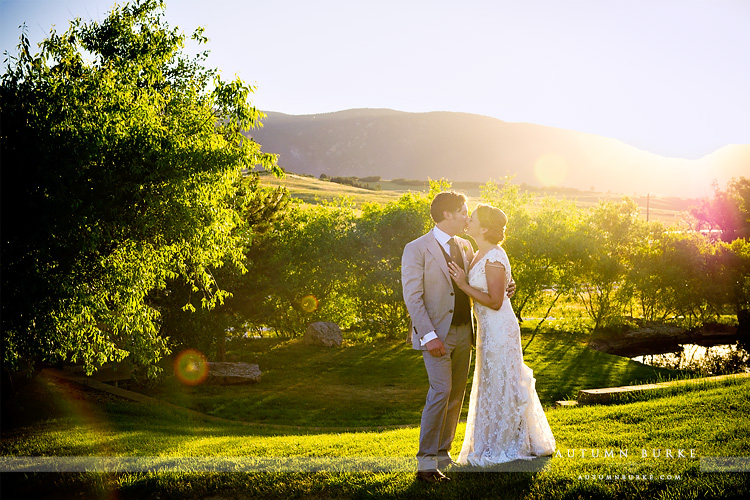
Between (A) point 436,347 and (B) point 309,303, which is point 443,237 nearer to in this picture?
(A) point 436,347

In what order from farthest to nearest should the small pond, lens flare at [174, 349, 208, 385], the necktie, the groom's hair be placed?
1. the small pond
2. lens flare at [174, 349, 208, 385]
3. the necktie
4. the groom's hair

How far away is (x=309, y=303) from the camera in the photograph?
31.2m

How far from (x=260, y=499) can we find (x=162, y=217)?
5.66 meters

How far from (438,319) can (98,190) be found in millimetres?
6374

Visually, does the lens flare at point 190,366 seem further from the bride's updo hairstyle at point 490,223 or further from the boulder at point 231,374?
the bride's updo hairstyle at point 490,223

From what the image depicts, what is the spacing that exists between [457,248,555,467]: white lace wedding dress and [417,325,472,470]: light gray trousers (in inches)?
12.9

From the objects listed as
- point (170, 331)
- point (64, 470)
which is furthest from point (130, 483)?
point (170, 331)

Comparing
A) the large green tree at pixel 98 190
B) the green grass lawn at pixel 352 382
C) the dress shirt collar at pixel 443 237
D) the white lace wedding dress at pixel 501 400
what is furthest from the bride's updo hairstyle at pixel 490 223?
the green grass lawn at pixel 352 382

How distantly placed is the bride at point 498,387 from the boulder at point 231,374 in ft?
51.6

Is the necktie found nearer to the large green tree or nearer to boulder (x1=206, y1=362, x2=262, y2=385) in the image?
the large green tree

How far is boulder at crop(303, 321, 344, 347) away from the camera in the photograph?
28.8 metres

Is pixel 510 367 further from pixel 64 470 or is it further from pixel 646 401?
pixel 64 470

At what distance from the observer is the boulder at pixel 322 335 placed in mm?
28781

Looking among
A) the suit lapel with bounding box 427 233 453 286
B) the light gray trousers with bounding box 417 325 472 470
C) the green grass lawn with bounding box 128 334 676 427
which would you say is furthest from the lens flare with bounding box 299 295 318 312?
the suit lapel with bounding box 427 233 453 286
